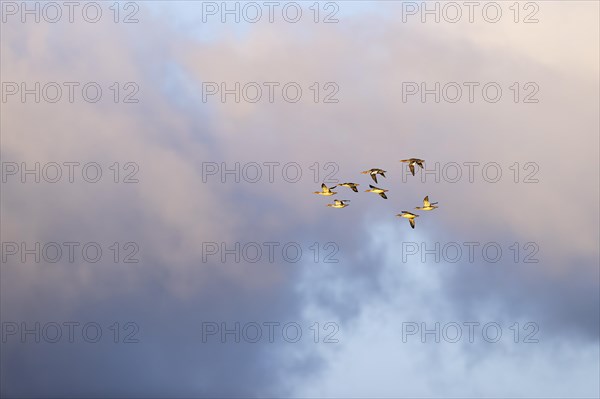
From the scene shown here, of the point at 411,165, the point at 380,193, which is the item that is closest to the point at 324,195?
the point at 380,193

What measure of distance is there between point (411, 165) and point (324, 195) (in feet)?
56.0

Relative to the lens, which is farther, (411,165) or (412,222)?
(412,222)

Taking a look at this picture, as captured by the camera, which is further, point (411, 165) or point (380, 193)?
point (380, 193)

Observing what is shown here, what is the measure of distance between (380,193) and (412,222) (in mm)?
5727

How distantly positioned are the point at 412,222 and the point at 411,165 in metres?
15.3

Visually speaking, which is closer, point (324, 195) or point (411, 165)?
point (411, 165)

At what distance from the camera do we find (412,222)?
142000mm

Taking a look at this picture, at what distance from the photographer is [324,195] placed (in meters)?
142

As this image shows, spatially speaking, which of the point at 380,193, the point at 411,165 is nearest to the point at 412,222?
the point at 380,193

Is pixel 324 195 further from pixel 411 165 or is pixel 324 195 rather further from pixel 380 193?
pixel 411 165

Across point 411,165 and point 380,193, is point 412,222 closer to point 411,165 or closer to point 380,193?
point 380,193

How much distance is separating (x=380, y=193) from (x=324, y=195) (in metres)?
7.16

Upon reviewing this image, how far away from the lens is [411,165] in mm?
128375

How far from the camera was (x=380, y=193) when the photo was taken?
140625mm
